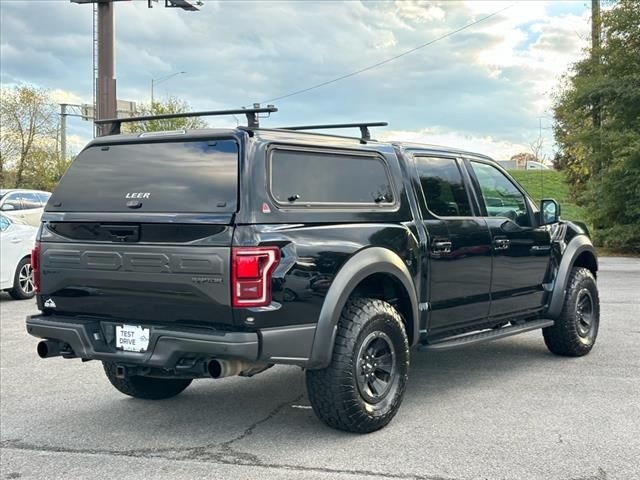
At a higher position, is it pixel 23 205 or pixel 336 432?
pixel 23 205

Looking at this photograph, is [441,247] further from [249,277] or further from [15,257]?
[15,257]

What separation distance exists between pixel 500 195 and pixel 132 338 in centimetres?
346

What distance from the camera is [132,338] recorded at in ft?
14.5

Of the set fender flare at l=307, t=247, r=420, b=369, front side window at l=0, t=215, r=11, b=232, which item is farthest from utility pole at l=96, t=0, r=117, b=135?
fender flare at l=307, t=247, r=420, b=369

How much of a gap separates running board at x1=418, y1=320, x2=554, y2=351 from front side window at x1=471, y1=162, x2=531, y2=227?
0.88m

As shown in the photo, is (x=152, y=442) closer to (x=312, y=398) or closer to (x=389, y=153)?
(x=312, y=398)

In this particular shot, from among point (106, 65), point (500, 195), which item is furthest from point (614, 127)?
point (500, 195)

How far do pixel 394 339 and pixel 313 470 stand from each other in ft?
3.77

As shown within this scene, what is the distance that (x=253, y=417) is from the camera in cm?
519

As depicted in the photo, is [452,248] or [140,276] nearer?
[140,276]

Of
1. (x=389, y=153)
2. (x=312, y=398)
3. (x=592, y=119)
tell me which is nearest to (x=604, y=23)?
(x=592, y=119)

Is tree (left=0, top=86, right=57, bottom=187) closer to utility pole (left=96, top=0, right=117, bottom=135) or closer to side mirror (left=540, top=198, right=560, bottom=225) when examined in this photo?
utility pole (left=96, top=0, right=117, bottom=135)

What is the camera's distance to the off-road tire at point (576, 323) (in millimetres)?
6770

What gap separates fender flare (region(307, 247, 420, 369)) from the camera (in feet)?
14.4
